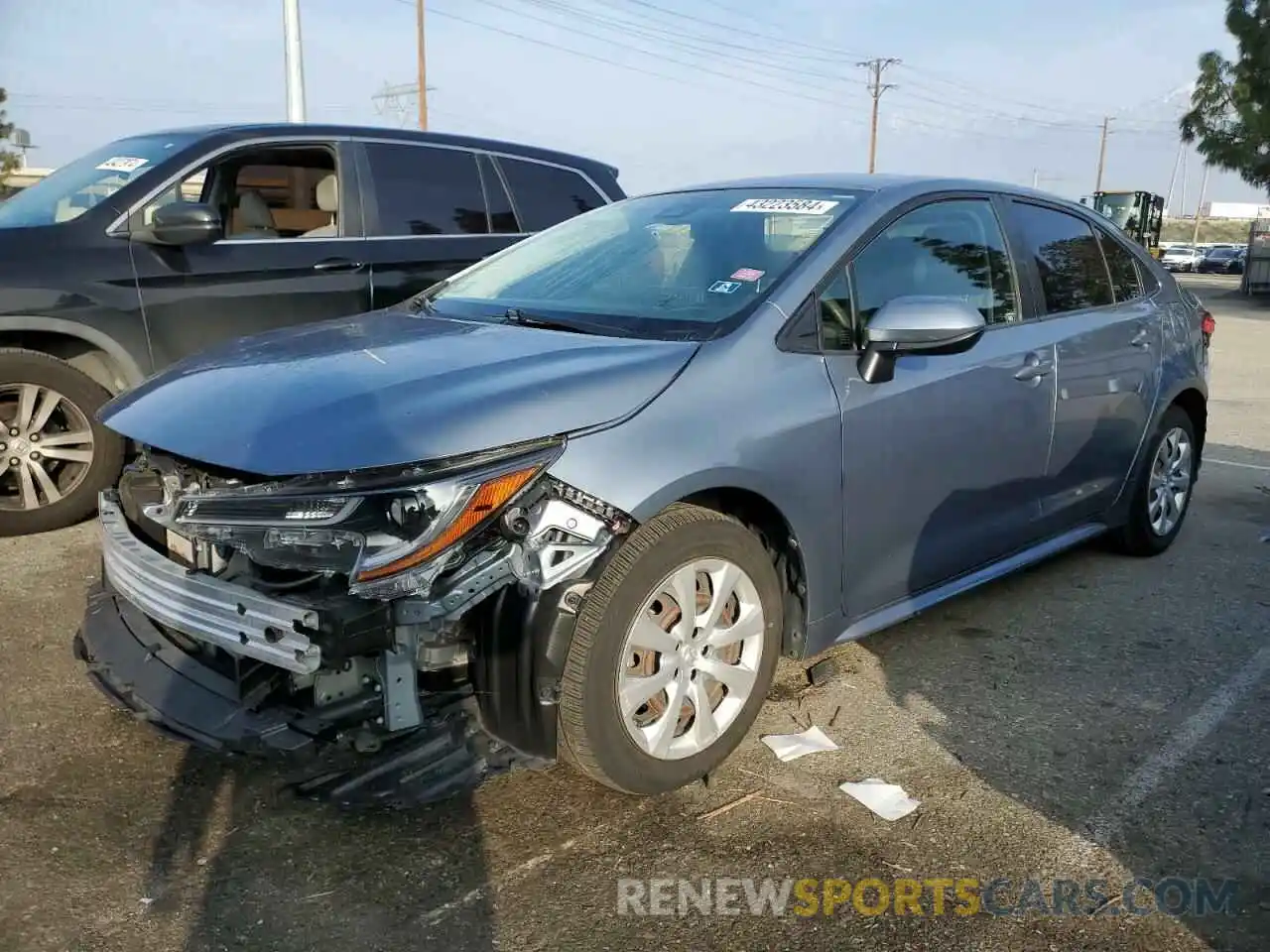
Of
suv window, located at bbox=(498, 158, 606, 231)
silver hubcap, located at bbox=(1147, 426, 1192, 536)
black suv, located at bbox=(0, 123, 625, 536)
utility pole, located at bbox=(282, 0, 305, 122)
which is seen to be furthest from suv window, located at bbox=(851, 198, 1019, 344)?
utility pole, located at bbox=(282, 0, 305, 122)

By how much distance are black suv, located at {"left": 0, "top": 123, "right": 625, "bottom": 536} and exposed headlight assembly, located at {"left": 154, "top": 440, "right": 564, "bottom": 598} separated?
2.88 m

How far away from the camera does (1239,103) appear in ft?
106

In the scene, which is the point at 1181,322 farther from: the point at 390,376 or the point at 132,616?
the point at 132,616

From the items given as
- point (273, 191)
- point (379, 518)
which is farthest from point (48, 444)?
point (379, 518)

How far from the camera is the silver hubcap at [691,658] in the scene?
8.96 feet

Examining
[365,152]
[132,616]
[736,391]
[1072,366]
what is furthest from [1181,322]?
[132,616]

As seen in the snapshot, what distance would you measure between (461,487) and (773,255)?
1.43 metres

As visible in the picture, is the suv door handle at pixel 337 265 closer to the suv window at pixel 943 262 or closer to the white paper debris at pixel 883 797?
the suv window at pixel 943 262

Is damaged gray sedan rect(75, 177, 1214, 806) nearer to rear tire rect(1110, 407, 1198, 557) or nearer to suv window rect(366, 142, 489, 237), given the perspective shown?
rear tire rect(1110, 407, 1198, 557)

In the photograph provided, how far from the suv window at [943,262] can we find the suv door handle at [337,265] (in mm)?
3054

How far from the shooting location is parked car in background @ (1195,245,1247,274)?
178ft

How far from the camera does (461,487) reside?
95.7 inches

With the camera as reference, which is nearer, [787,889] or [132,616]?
[787,889]

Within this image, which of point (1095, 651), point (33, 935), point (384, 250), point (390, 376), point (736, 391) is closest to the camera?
point (33, 935)
